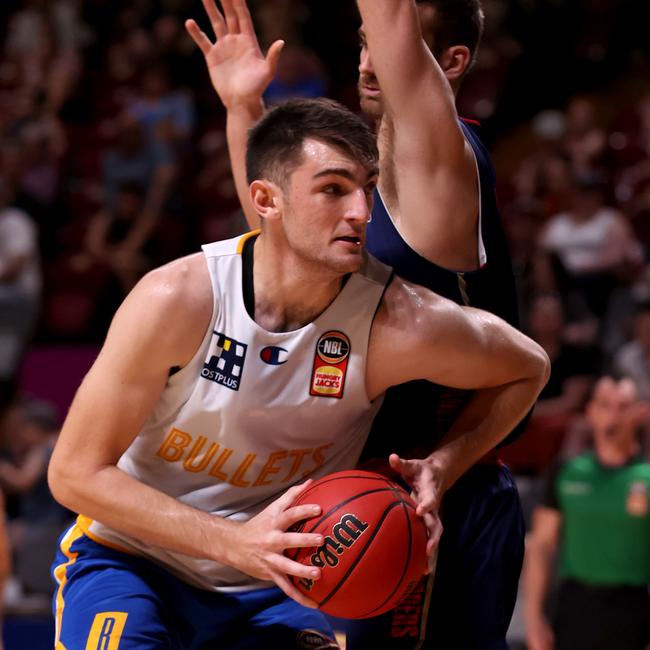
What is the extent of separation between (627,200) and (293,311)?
267 inches

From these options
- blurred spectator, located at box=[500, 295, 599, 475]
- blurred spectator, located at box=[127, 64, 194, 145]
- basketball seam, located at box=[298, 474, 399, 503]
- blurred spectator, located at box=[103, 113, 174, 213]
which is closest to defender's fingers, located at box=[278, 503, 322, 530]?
basketball seam, located at box=[298, 474, 399, 503]

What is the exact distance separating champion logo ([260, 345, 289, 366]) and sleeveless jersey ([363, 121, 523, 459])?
425mm

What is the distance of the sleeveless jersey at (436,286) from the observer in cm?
337

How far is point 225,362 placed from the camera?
10.2ft

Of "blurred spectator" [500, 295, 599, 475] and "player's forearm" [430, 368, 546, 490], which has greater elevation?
"player's forearm" [430, 368, 546, 490]

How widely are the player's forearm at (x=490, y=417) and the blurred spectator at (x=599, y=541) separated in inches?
119

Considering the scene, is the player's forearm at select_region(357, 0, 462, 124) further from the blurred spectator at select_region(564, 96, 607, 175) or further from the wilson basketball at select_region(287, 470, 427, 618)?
the blurred spectator at select_region(564, 96, 607, 175)

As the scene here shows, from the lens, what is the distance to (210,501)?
328cm

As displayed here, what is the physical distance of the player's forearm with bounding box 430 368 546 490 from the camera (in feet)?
10.9

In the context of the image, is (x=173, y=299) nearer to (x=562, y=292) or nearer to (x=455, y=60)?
(x=455, y=60)

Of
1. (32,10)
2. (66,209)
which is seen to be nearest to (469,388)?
(66,209)

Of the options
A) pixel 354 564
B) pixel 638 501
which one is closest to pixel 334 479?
pixel 354 564

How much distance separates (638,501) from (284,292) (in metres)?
3.74

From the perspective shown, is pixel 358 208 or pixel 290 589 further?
pixel 358 208
